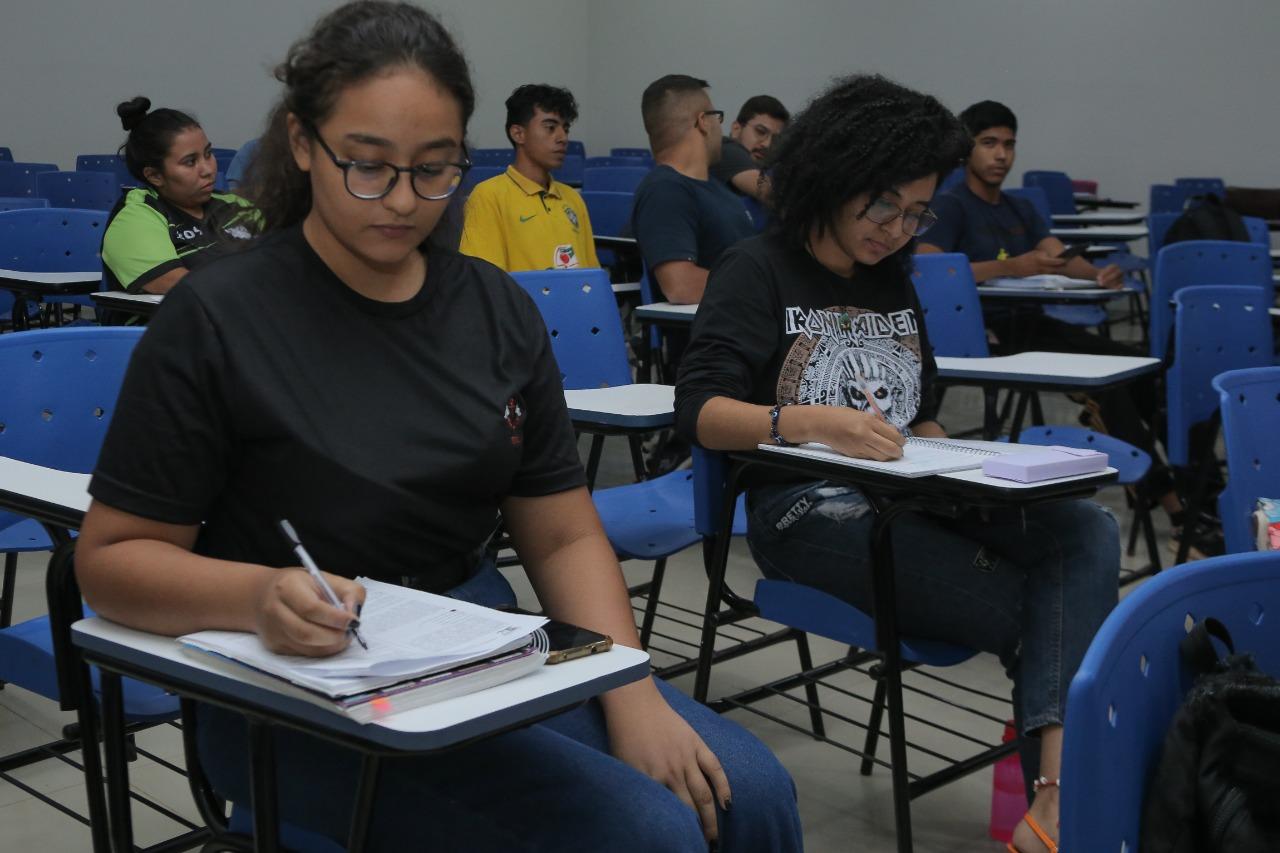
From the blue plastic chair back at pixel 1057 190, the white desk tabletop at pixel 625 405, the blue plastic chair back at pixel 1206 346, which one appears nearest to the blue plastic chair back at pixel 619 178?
the blue plastic chair back at pixel 1057 190

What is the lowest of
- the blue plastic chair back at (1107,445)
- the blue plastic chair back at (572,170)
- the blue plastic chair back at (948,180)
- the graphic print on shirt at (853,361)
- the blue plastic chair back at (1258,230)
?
the blue plastic chair back at (1107,445)

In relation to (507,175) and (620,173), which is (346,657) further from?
(620,173)

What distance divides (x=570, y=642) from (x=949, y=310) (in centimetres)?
269

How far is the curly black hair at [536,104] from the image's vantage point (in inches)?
184

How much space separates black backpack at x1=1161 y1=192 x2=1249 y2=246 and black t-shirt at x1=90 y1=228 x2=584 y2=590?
4.46 meters

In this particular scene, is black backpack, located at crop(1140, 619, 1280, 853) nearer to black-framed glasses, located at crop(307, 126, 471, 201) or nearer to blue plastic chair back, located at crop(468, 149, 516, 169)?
black-framed glasses, located at crop(307, 126, 471, 201)

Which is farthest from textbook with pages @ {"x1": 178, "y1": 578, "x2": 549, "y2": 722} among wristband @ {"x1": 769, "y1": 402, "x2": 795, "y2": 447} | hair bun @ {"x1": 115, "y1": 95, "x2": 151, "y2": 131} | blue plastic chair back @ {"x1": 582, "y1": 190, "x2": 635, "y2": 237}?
blue plastic chair back @ {"x1": 582, "y1": 190, "x2": 635, "y2": 237}

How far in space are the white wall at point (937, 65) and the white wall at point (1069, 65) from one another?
1 centimetres

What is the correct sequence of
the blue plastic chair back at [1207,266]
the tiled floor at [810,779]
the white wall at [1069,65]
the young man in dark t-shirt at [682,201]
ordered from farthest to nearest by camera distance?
the white wall at [1069,65]
the blue plastic chair back at [1207,266]
the young man in dark t-shirt at [682,201]
the tiled floor at [810,779]

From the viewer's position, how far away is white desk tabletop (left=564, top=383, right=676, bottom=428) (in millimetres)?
2451

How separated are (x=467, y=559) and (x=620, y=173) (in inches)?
266

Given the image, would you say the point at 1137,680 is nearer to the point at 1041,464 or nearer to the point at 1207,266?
the point at 1041,464

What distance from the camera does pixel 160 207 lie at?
3.95 metres

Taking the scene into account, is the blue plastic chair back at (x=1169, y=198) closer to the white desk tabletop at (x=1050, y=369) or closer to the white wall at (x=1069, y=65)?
the white wall at (x=1069, y=65)
